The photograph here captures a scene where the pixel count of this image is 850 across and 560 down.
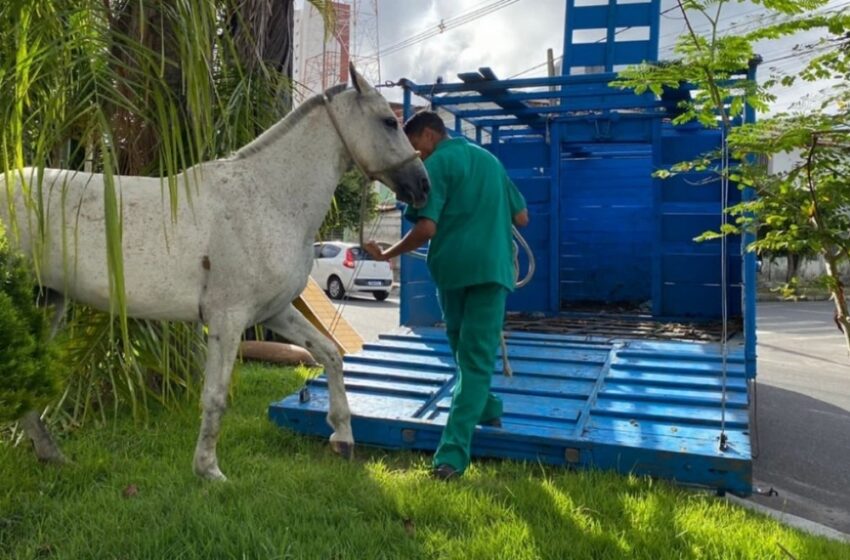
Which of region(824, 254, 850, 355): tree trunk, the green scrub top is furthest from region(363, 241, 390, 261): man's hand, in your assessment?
region(824, 254, 850, 355): tree trunk

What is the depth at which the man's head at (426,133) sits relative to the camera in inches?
148

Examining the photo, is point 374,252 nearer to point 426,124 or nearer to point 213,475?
point 426,124

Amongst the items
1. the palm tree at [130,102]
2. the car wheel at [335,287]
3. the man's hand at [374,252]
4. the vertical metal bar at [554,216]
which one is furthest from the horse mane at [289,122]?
the car wheel at [335,287]

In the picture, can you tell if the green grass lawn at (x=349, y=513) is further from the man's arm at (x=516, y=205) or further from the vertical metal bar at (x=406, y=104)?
the vertical metal bar at (x=406, y=104)

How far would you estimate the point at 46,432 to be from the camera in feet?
11.5

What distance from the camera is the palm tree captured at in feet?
7.55

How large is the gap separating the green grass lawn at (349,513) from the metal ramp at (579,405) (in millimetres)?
142

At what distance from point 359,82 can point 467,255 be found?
38.4 inches

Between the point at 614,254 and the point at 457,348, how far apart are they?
15.9ft

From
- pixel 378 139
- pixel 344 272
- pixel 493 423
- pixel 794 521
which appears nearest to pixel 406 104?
pixel 378 139

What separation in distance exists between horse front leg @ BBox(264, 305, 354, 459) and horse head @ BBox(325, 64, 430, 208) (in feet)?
2.86

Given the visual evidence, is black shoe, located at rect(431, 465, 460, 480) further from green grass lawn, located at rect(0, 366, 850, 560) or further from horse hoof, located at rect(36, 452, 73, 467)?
horse hoof, located at rect(36, 452, 73, 467)

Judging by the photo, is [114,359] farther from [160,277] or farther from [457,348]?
[457,348]

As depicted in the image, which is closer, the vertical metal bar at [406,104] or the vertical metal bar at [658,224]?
the vertical metal bar at [406,104]
